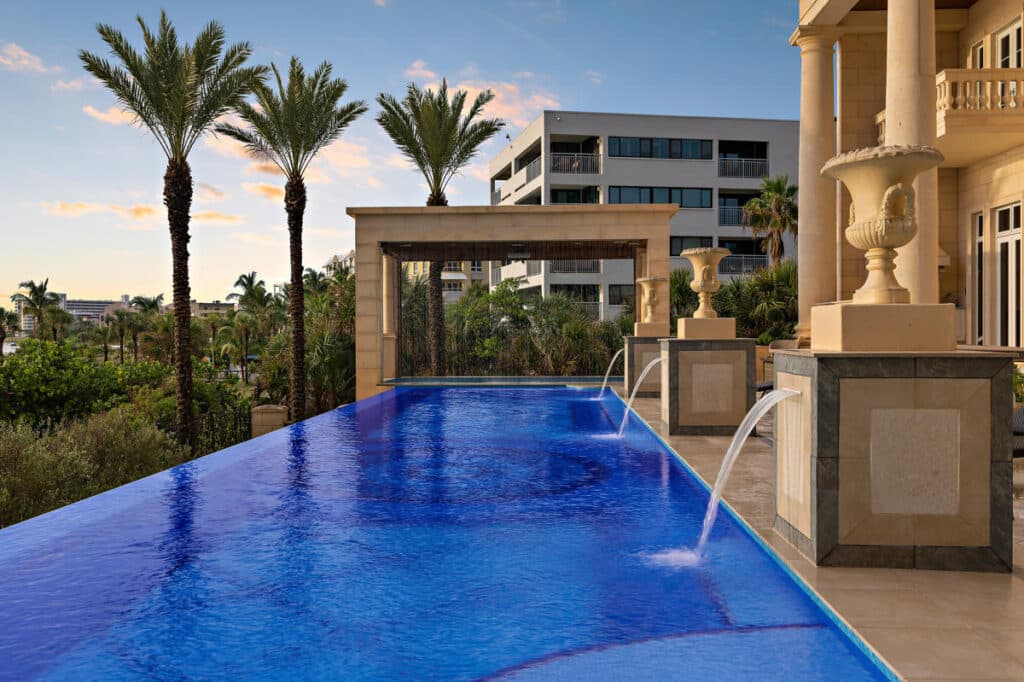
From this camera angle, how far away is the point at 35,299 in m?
74.3

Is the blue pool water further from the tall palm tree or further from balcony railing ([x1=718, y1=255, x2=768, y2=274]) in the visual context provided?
balcony railing ([x1=718, y1=255, x2=768, y2=274])

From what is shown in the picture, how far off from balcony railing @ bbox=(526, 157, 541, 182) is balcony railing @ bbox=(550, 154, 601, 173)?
1.22 metres

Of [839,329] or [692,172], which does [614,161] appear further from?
[839,329]

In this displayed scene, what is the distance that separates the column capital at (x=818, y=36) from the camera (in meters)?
18.8

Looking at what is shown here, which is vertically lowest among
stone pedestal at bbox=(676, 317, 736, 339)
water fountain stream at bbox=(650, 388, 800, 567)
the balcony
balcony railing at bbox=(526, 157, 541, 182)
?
water fountain stream at bbox=(650, 388, 800, 567)

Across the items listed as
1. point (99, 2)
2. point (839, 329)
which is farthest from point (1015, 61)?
point (99, 2)

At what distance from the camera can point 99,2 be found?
1997cm

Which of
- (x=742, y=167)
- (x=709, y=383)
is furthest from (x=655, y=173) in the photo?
(x=709, y=383)

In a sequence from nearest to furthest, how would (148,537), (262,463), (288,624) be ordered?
(288,624)
(148,537)
(262,463)

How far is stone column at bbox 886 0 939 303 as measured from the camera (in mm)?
13227

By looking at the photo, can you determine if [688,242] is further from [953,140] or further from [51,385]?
[51,385]

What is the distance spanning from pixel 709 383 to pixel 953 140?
9.80m

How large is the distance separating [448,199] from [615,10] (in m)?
12.1

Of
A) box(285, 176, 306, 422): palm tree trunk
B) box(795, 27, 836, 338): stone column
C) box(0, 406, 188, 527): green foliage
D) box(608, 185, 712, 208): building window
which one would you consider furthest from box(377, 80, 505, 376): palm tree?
box(608, 185, 712, 208): building window
